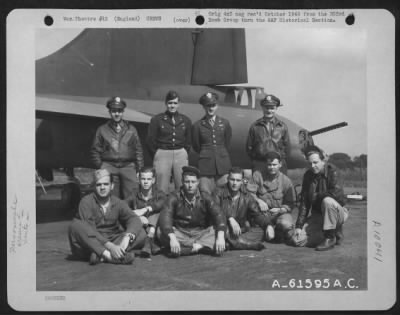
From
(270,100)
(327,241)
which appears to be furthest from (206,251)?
(270,100)

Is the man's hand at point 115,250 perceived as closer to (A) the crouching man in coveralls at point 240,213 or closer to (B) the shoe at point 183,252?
(B) the shoe at point 183,252

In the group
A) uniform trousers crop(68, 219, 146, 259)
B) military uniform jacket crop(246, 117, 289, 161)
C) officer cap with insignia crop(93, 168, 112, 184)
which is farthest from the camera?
military uniform jacket crop(246, 117, 289, 161)

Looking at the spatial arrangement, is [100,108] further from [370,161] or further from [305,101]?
[370,161]

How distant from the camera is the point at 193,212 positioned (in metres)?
3.01

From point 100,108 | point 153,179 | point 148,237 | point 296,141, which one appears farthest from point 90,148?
point 296,141

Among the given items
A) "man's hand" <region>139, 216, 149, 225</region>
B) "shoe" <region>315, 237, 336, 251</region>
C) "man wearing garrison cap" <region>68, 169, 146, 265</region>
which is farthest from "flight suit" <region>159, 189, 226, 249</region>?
"shoe" <region>315, 237, 336, 251</region>

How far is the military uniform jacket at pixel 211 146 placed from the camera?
3090 mm

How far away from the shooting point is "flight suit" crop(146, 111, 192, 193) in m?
3.07

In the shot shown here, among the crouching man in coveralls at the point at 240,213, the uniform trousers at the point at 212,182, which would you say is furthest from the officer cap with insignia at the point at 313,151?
the uniform trousers at the point at 212,182

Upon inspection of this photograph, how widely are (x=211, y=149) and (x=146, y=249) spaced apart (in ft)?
2.51

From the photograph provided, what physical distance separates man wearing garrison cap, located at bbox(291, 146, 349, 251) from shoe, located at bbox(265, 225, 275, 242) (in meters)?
0.14

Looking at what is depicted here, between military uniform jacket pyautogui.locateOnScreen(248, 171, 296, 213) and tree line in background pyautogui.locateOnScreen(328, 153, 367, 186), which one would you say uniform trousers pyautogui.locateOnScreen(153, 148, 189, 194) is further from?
tree line in background pyautogui.locateOnScreen(328, 153, 367, 186)

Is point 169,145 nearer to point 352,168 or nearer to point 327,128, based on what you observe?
point 327,128

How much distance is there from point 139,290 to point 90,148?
966 mm
